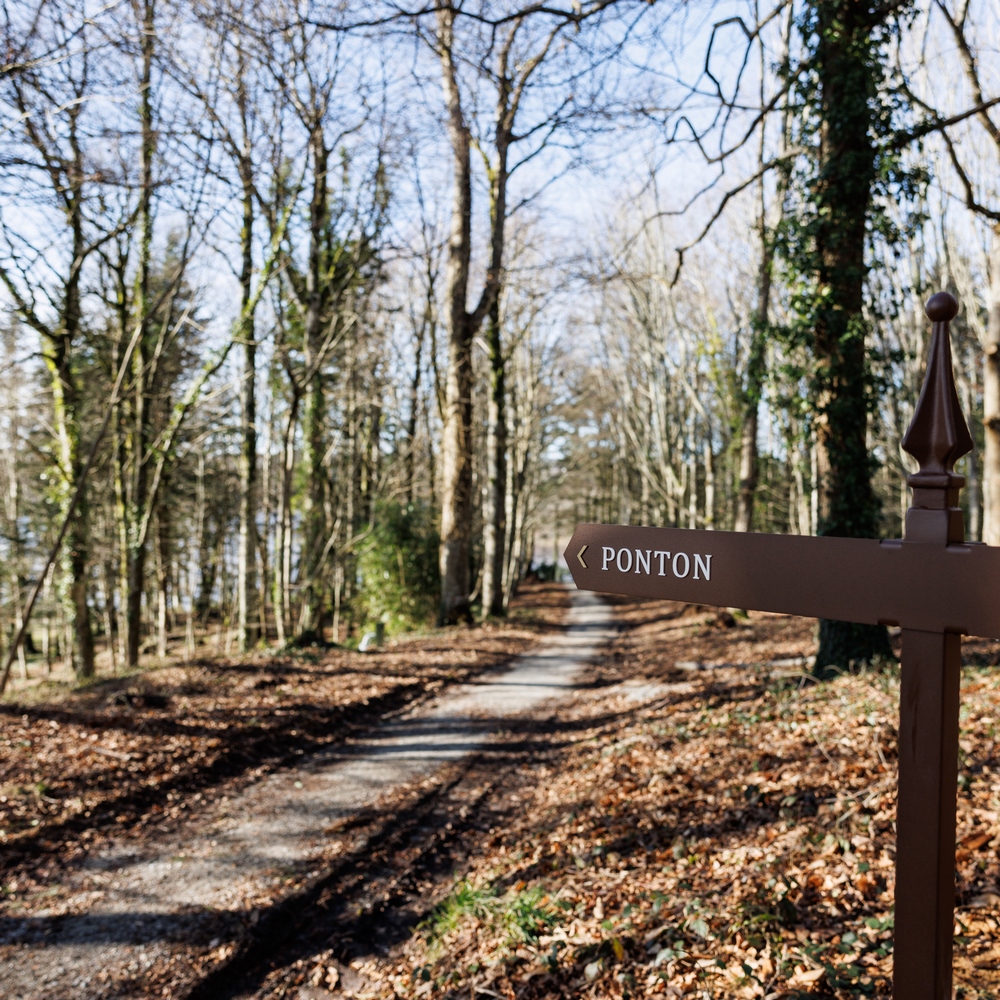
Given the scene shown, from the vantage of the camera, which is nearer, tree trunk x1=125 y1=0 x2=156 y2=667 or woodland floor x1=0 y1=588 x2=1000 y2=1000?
woodland floor x1=0 y1=588 x2=1000 y2=1000

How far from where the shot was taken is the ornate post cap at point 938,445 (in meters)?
1.58

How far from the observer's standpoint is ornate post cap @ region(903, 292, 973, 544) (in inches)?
62.1

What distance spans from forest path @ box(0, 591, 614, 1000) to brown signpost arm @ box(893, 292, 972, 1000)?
3664mm

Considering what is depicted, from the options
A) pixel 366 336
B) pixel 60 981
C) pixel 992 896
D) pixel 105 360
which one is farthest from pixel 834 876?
pixel 105 360

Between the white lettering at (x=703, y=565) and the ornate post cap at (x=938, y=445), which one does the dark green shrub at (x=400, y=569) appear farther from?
the ornate post cap at (x=938, y=445)

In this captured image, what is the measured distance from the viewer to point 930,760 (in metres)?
→ 1.59

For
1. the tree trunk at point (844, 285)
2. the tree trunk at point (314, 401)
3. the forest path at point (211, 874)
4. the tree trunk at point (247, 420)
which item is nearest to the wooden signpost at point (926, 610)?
the forest path at point (211, 874)

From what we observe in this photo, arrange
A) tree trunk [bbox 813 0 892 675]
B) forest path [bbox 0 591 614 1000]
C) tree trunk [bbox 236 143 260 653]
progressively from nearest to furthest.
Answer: forest path [bbox 0 591 614 1000]
tree trunk [bbox 813 0 892 675]
tree trunk [bbox 236 143 260 653]

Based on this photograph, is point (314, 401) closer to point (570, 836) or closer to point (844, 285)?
point (844, 285)

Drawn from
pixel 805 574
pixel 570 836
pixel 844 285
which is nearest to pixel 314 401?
pixel 844 285

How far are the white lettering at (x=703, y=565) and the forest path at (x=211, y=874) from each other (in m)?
3.64

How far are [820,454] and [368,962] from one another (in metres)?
6.35

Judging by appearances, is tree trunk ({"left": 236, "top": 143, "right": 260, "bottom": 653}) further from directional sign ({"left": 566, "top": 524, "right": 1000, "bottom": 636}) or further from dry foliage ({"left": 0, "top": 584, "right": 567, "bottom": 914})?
directional sign ({"left": 566, "top": 524, "right": 1000, "bottom": 636})

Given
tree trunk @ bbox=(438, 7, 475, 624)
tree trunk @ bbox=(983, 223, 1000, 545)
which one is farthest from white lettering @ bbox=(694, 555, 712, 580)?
tree trunk @ bbox=(438, 7, 475, 624)
